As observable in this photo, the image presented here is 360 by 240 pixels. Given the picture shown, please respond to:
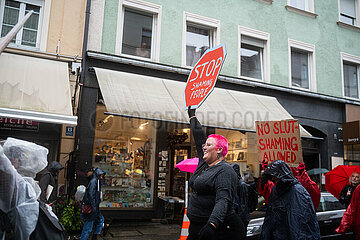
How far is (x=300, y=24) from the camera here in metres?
13.0

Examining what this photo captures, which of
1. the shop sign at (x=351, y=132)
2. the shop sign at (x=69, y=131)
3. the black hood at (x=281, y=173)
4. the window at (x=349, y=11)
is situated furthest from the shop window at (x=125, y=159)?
the window at (x=349, y=11)

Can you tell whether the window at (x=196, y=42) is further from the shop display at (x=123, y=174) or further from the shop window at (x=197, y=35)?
the shop display at (x=123, y=174)

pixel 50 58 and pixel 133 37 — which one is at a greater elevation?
pixel 133 37

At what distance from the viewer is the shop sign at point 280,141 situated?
225 inches

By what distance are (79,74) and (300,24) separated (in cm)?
929

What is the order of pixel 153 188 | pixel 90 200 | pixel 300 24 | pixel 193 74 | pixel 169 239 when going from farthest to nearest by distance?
pixel 300 24 → pixel 153 188 → pixel 169 239 → pixel 90 200 → pixel 193 74

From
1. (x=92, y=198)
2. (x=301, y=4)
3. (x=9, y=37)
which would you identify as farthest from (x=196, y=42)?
(x=9, y=37)

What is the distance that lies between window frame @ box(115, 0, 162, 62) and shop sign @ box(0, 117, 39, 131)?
3.26 meters

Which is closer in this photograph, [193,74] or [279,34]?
[193,74]

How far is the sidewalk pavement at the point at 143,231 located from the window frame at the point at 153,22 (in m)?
5.35

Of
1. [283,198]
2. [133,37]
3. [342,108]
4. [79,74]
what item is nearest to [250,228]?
[283,198]

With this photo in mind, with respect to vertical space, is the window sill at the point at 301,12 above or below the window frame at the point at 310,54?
above

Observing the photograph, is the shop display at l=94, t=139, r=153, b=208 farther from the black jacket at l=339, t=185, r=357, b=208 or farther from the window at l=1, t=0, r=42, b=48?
the black jacket at l=339, t=185, r=357, b=208

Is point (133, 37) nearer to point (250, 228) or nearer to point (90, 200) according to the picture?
point (90, 200)
